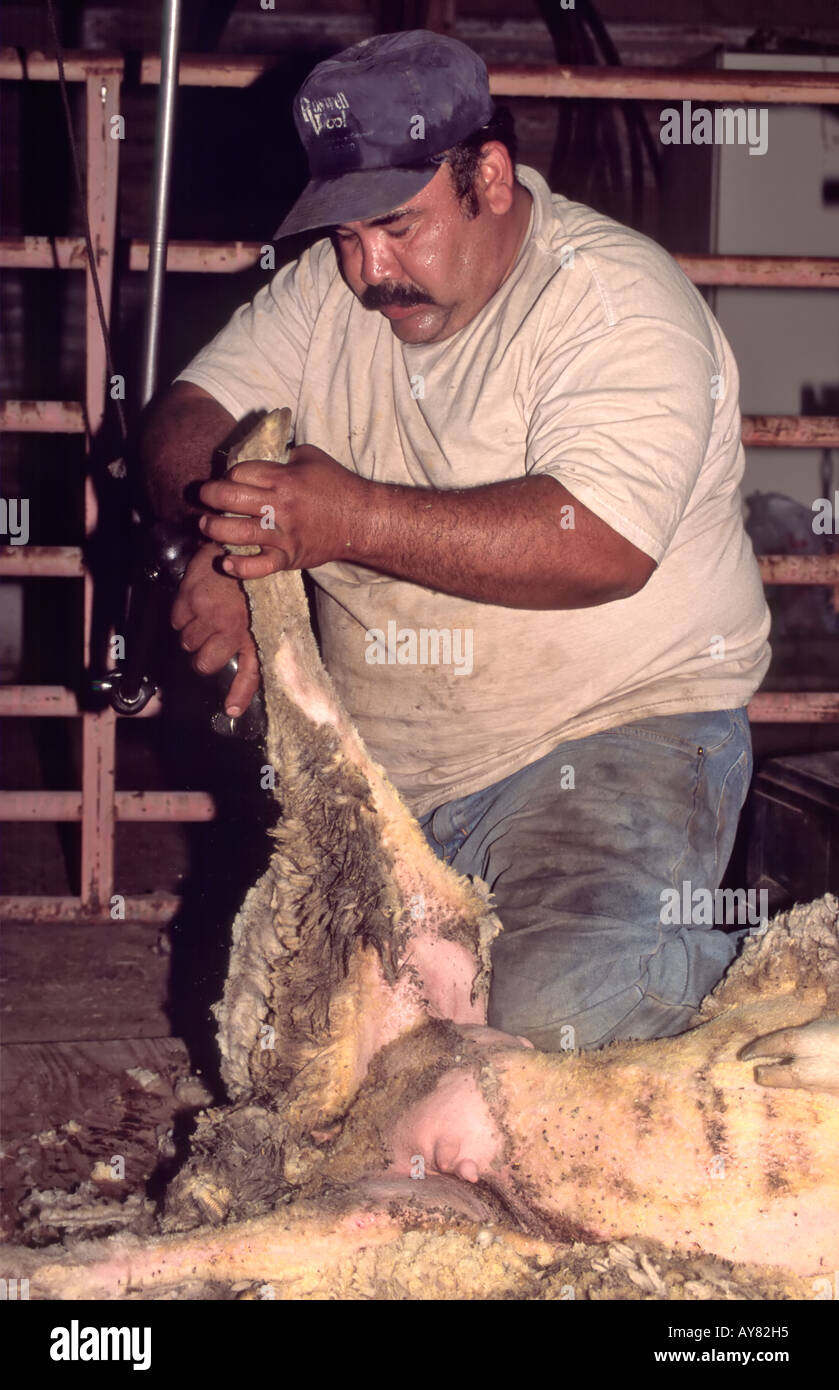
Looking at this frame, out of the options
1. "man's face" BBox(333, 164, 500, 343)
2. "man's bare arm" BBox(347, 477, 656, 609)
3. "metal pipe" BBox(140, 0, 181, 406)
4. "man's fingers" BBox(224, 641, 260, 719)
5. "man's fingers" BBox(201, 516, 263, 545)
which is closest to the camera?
"man's fingers" BBox(201, 516, 263, 545)

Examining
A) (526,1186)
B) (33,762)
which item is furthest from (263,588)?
(33,762)

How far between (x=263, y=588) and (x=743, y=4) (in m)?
5.80

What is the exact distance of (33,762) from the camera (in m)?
5.18

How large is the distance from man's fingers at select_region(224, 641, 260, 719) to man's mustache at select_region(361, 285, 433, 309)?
2.10 feet

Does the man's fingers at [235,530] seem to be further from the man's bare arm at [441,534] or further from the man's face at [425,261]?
the man's face at [425,261]

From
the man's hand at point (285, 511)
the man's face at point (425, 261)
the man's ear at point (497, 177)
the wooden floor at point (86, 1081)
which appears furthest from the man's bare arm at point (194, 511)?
the wooden floor at point (86, 1081)

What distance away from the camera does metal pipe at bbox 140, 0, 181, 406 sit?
210 centimetres

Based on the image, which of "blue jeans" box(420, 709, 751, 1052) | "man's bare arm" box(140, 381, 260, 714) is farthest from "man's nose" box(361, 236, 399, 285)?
"blue jeans" box(420, 709, 751, 1052)

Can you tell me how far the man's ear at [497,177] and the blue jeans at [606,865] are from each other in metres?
0.88

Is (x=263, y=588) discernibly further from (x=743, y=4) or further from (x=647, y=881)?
(x=743, y=4)

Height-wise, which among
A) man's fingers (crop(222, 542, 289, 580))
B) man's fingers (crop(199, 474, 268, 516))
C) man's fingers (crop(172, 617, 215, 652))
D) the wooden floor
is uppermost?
man's fingers (crop(199, 474, 268, 516))

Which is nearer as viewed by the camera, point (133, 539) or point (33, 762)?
point (133, 539)

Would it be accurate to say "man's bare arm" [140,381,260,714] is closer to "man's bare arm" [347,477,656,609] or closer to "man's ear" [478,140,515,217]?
"man's bare arm" [347,477,656,609]

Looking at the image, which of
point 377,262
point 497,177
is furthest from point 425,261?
point 497,177
